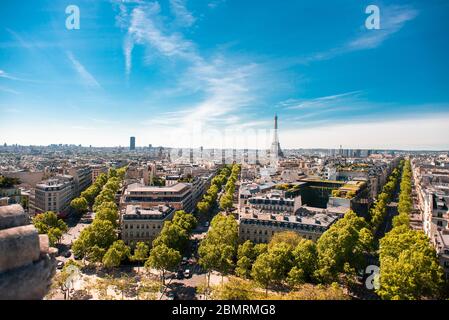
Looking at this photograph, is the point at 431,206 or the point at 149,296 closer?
the point at 149,296

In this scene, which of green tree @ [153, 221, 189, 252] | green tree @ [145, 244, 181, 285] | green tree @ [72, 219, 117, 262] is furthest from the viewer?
green tree @ [153, 221, 189, 252]

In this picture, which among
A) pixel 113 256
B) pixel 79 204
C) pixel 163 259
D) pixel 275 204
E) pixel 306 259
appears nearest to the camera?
pixel 306 259

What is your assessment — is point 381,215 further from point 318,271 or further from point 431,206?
point 318,271

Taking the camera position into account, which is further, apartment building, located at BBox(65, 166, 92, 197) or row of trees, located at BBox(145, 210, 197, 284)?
apartment building, located at BBox(65, 166, 92, 197)

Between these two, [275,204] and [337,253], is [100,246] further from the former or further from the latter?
[337,253]

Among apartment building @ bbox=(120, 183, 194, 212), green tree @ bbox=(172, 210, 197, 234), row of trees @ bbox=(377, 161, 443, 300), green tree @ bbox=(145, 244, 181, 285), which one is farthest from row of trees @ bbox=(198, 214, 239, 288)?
apartment building @ bbox=(120, 183, 194, 212)

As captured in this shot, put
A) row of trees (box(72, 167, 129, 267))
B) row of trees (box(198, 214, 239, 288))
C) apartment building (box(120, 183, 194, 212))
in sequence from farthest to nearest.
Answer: apartment building (box(120, 183, 194, 212)) → row of trees (box(72, 167, 129, 267)) → row of trees (box(198, 214, 239, 288))

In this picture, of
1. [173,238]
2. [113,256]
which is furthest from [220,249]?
[113,256]

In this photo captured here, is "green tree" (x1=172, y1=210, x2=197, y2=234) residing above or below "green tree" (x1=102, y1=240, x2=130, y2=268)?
above

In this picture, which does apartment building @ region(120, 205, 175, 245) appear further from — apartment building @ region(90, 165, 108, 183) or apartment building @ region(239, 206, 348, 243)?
apartment building @ region(90, 165, 108, 183)
